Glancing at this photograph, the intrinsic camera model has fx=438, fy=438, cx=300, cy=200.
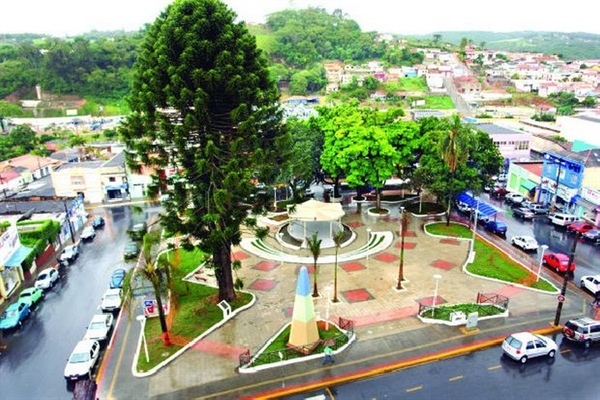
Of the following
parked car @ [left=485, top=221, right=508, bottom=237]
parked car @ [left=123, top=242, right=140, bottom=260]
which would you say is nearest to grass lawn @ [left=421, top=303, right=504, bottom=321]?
parked car @ [left=485, top=221, right=508, bottom=237]

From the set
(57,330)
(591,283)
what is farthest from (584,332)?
(57,330)

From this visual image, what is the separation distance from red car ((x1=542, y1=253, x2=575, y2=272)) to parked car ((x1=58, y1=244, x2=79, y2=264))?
41.0 m

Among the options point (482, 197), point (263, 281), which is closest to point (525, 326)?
point (263, 281)

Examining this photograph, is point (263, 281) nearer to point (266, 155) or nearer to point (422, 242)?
point (266, 155)

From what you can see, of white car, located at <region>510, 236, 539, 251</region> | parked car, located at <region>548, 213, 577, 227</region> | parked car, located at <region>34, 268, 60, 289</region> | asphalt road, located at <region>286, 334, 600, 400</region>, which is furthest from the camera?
parked car, located at <region>548, 213, 577, 227</region>

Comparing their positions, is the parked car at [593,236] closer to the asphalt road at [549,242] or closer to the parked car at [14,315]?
the asphalt road at [549,242]

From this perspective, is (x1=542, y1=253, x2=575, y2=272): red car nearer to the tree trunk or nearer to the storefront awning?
the storefront awning

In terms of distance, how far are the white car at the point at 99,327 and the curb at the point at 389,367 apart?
1113cm

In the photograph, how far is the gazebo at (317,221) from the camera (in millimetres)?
39438

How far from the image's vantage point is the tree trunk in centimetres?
2873

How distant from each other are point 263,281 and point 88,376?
13.8 metres

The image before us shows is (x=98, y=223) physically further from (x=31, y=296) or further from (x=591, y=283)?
(x=591, y=283)

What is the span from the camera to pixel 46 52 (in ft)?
500

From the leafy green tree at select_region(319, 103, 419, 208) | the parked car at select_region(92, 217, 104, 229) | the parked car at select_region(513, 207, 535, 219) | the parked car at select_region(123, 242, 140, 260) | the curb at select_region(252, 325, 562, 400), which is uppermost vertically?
the leafy green tree at select_region(319, 103, 419, 208)
